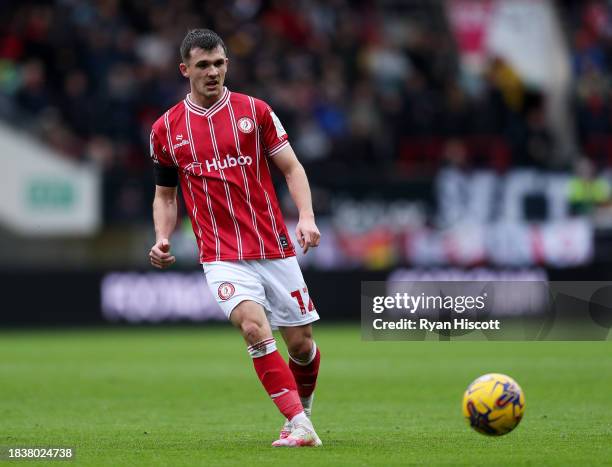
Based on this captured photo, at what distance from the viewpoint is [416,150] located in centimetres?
2209

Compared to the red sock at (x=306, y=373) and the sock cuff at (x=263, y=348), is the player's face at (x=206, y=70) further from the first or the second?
the red sock at (x=306, y=373)

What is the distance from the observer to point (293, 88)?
22.1 m

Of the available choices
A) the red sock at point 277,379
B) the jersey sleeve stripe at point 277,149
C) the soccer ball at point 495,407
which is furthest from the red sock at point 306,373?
the jersey sleeve stripe at point 277,149

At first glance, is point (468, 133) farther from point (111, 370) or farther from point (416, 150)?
point (111, 370)

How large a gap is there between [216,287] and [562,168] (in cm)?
1514

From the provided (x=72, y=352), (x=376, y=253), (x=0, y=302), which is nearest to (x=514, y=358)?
(x=72, y=352)

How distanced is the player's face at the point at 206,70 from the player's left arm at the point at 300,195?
1.85 feet

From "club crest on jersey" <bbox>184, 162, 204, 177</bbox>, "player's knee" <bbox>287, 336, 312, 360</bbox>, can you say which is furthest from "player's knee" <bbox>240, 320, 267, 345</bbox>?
"club crest on jersey" <bbox>184, 162, 204, 177</bbox>

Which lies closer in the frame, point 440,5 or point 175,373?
point 175,373

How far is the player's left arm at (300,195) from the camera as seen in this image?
7.37m

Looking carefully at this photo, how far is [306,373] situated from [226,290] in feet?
2.97

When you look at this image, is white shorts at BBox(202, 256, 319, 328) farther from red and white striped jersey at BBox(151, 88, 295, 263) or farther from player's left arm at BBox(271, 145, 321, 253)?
player's left arm at BBox(271, 145, 321, 253)

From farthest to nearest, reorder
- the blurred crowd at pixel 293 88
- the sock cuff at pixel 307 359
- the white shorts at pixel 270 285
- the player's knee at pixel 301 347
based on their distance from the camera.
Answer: the blurred crowd at pixel 293 88 → the sock cuff at pixel 307 359 → the player's knee at pixel 301 347 → the white shorts at pixel 270 285

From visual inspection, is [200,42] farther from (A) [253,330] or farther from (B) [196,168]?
(A) [253,330]
